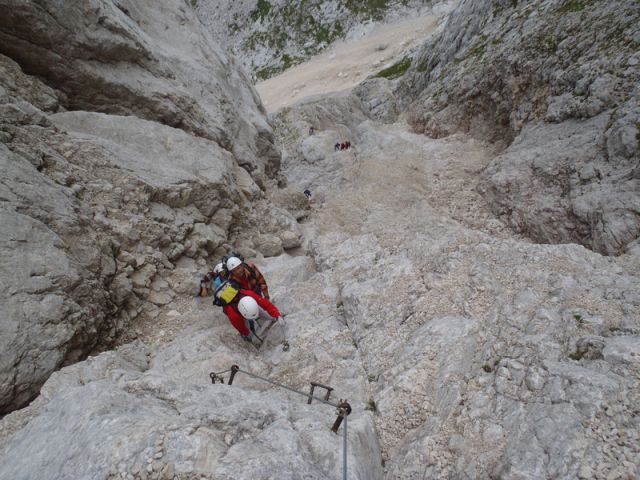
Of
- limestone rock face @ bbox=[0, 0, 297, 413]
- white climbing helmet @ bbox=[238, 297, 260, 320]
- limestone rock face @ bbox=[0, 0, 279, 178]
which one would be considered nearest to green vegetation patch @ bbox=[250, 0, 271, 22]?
limestone rock face @ bbox=[0, 0, 279, 178]

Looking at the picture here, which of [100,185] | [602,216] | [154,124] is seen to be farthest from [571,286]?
[154,124]

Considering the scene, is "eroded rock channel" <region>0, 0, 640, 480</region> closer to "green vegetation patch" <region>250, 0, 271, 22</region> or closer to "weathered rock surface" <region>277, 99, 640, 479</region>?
"weathered rock surface" <region>277, 99, 640, 479</region>

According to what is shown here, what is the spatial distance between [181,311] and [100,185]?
4.48 m

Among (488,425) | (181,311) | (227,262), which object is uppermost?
(227,262)

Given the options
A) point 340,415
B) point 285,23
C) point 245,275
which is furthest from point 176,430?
point 285,23

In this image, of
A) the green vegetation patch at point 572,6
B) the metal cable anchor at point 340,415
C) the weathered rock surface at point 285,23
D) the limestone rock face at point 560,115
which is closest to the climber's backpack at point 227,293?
the metal cable anchor at point 340,415

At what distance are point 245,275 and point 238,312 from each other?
1.15 m

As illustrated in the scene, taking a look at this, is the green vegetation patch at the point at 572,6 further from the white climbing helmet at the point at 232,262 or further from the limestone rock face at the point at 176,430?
the limestone rock face at the point at 176,430

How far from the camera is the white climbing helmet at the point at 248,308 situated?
8594 mm

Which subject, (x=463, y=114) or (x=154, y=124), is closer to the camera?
(x=154, y=124)

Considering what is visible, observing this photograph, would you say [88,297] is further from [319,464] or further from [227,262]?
[319,464]

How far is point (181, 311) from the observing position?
1029 cm

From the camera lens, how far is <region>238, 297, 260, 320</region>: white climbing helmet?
8594mm

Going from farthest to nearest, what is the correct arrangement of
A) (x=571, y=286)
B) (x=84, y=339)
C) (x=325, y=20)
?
1. (x=325, y=20)
2. (x=84, y=339)
3. (x=571, y=286)
